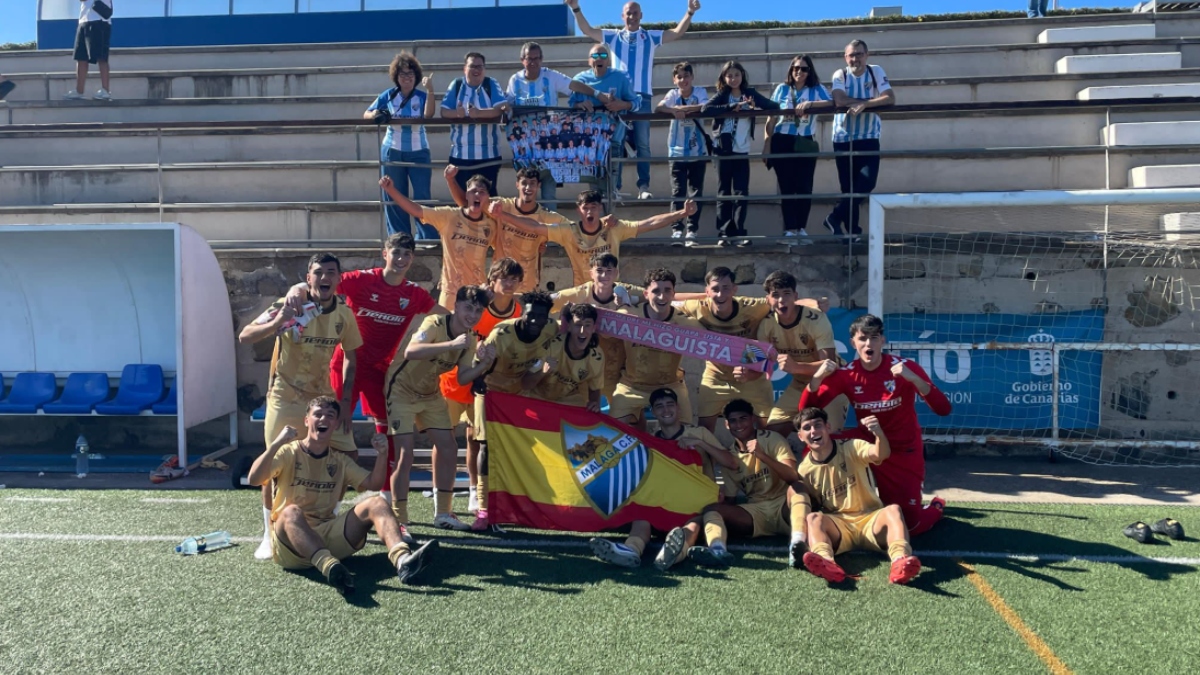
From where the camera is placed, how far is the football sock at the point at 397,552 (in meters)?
5.19

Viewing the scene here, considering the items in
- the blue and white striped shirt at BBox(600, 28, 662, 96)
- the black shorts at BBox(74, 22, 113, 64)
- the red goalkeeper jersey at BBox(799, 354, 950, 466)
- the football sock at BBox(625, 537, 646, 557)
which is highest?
the black shorts at BBox(74, 22, 113, 64)

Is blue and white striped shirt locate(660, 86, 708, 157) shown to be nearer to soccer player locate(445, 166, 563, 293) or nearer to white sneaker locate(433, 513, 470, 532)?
soccer player locate(445, 166, 563, 293)

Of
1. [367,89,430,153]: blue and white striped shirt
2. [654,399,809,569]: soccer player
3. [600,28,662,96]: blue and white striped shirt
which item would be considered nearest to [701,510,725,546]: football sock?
[654,399,809,569]: soccer player

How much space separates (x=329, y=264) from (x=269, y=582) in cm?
208

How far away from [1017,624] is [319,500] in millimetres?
3917

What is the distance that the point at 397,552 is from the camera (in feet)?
17.1

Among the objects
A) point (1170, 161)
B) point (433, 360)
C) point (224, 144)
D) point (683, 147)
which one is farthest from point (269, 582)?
point (1170, 161)

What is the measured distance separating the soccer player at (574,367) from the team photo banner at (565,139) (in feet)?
8.71

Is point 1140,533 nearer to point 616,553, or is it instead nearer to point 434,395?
point 616,553

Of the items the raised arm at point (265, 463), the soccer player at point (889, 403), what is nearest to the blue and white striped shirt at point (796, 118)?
the soccer player at point (889, 403)

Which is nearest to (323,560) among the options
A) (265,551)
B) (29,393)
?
(265,551)

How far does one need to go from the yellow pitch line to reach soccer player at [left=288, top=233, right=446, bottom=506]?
3904mm

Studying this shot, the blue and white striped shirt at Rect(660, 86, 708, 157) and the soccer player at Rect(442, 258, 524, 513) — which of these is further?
the blue and white striped shirt at Rect(660, 86, 708, 157)

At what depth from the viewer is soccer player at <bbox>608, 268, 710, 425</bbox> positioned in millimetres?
6590
